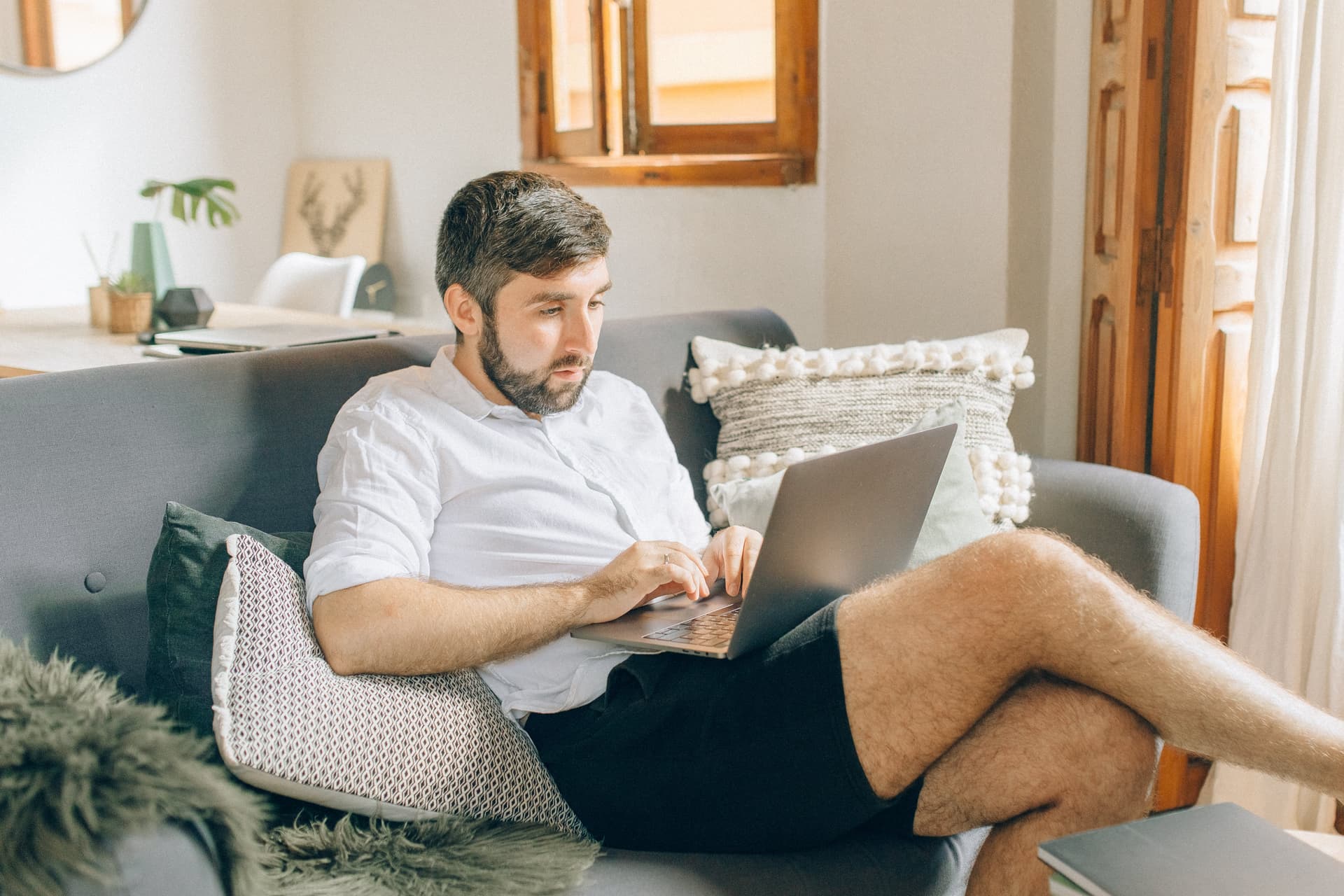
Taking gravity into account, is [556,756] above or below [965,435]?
below

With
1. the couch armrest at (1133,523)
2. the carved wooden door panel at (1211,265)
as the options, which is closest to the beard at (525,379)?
the couch armrest at (1133,523)

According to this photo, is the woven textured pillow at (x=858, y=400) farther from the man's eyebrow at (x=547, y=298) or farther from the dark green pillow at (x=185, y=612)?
the dark green pillow at (x=185, y=612)

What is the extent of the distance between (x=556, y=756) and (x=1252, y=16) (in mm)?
1587

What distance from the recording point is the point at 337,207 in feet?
14.0

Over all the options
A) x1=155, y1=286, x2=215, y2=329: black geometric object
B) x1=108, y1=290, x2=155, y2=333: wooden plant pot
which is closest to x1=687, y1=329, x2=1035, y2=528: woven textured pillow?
x1=155, y1=286, x2=215, y2=329: black geometric object

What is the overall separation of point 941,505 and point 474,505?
2.23ft

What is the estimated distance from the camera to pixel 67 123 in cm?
381

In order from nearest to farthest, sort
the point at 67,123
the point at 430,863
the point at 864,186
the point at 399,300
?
→ the point at 430,863, the point at 864,186, the point at 67,123, the point at 399,300

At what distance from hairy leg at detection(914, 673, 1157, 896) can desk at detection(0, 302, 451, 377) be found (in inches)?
52.8

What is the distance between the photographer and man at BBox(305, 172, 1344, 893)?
1244mm

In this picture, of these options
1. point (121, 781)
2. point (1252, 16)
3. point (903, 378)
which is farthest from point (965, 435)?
point (121, 781)

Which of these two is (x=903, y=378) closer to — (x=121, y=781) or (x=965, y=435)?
(x=965, y=435)

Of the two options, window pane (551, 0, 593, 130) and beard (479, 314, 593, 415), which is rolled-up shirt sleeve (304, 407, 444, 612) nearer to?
beard (479, 314, 593, 415)

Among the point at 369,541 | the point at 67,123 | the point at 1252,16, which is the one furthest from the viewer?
the point at 67,123
